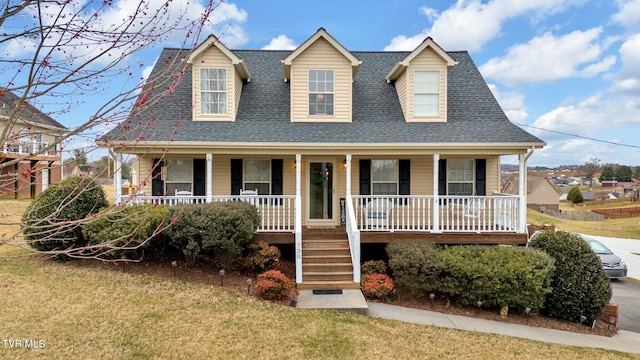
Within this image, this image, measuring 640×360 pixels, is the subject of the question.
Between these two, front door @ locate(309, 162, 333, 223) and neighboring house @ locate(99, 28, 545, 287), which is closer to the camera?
neighboring house @ locate(99, 28, 545, 287)

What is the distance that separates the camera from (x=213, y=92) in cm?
1088

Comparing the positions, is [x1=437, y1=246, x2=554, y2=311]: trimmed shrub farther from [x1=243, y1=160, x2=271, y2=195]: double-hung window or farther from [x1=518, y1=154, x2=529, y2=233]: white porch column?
[x1=243, y1=160, x2=271, y2=195]: double-hung window

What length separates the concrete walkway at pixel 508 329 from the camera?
6633mm

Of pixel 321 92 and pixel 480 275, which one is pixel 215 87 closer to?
pixel 321 92

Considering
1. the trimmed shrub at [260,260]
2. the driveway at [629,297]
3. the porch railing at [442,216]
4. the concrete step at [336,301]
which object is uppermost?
the porch railing at [442,216]

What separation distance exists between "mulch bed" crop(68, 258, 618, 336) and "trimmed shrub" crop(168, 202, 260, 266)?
35cm

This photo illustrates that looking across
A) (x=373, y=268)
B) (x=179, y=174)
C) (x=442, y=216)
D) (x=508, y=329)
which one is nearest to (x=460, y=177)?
(x=442, y=216)

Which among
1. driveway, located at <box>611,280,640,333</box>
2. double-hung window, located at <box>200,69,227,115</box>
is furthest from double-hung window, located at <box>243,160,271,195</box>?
driveway, located at <box>611,280,640,333</box>

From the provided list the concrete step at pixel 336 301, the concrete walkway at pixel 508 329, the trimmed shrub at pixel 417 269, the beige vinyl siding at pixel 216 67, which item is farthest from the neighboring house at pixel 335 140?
the concrete walkway at pixel 508 329

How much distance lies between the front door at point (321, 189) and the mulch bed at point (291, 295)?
147 inches

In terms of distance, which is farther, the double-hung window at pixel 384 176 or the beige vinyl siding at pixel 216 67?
the double-hung window at pixel 384 176

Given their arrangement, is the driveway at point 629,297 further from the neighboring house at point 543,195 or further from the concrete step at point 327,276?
the neighboring house at point 543,195

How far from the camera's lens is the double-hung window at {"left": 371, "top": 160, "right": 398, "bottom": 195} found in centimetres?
1134

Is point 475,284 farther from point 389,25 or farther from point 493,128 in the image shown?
point 389,25
